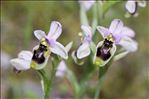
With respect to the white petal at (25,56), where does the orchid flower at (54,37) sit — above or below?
above

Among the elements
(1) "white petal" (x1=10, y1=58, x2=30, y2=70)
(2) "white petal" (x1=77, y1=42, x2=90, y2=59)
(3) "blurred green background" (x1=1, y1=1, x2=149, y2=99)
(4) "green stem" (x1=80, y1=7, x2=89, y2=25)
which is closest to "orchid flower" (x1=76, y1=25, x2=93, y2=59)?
(2) "white petal" (x1=77, y1=42, x2=90, y2=59)

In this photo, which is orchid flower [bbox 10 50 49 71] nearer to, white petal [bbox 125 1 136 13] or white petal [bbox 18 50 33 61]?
white petal [bbox 18 50 33 61]

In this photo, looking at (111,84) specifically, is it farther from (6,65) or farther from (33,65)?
(33,65)

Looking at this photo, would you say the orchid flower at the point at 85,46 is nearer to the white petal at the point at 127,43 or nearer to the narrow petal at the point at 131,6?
the white petal at the point at 127,43

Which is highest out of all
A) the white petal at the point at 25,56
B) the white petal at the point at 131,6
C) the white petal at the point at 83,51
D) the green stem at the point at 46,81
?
the white petal at the point at 131,6

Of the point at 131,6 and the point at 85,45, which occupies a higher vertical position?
the point at 131,6

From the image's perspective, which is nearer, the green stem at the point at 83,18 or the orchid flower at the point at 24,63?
the orchid flower at the point at 24,63

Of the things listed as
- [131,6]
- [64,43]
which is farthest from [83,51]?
[64,43]

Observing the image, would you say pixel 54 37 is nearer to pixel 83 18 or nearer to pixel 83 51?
pixel 83 51

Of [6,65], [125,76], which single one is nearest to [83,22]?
[6,65]

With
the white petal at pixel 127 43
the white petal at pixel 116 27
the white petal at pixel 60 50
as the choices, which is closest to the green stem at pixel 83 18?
the white petal at pixel 127 43
